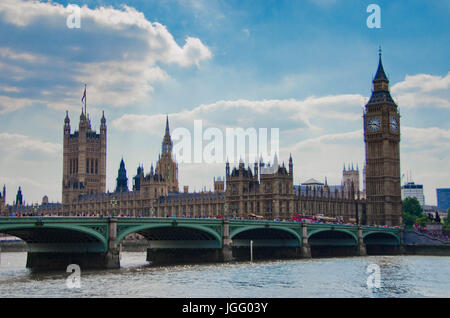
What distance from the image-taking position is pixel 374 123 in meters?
162

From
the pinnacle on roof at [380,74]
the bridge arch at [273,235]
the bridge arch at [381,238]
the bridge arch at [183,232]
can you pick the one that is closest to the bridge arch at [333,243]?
the bridge arch at [273,235]

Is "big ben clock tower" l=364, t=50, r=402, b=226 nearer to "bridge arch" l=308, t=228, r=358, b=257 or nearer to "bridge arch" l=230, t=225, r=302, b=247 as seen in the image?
"bridge arch" l=308, t=228, r=358, b=257

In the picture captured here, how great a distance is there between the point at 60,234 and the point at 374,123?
338ft

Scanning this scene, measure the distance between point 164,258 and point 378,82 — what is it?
91122 millimetres

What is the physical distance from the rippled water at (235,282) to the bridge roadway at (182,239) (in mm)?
4746

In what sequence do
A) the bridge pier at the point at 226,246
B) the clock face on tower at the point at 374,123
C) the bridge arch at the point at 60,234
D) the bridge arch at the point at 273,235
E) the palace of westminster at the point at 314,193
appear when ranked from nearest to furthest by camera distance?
the bridge arch at the point at 60,234 → the bridge pier at the point at 226,246 → the bridge arch at the point at 273,235 → the palace of westminster at the point at 314,193 → the clock face on tower at the point at 374,123

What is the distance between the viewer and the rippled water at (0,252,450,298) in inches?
2104

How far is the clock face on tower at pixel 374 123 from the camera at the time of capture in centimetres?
16100

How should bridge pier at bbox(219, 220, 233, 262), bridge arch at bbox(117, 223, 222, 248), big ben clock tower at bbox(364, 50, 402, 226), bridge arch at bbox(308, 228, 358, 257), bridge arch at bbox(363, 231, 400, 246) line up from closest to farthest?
1. bridge arch at bbox(117, 223, 222, 248)
2. bridge pier at bbox(219, 220, 233, 262)
3. bridge arch at bbox(308, 228, 358, 257)
4. bridge arch at bbox(363, 231, 400, 246)
5. big ben clock tower at bbox(364, 50, 402, 226)

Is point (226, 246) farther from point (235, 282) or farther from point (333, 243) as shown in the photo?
point (333, 243)

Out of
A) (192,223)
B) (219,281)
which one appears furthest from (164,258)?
(219,281)

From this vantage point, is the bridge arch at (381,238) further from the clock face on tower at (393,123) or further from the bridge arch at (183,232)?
the bridge arch at (183,232)

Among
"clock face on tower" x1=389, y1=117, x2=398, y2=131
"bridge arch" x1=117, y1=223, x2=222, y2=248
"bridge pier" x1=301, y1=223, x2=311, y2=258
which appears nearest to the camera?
"bridge arch" x1=117, y1=223, x2=222, y2=248

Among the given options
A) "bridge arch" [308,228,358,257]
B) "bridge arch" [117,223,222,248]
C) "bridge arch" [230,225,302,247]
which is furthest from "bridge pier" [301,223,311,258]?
"bridge arch" [117,223,222,248]
